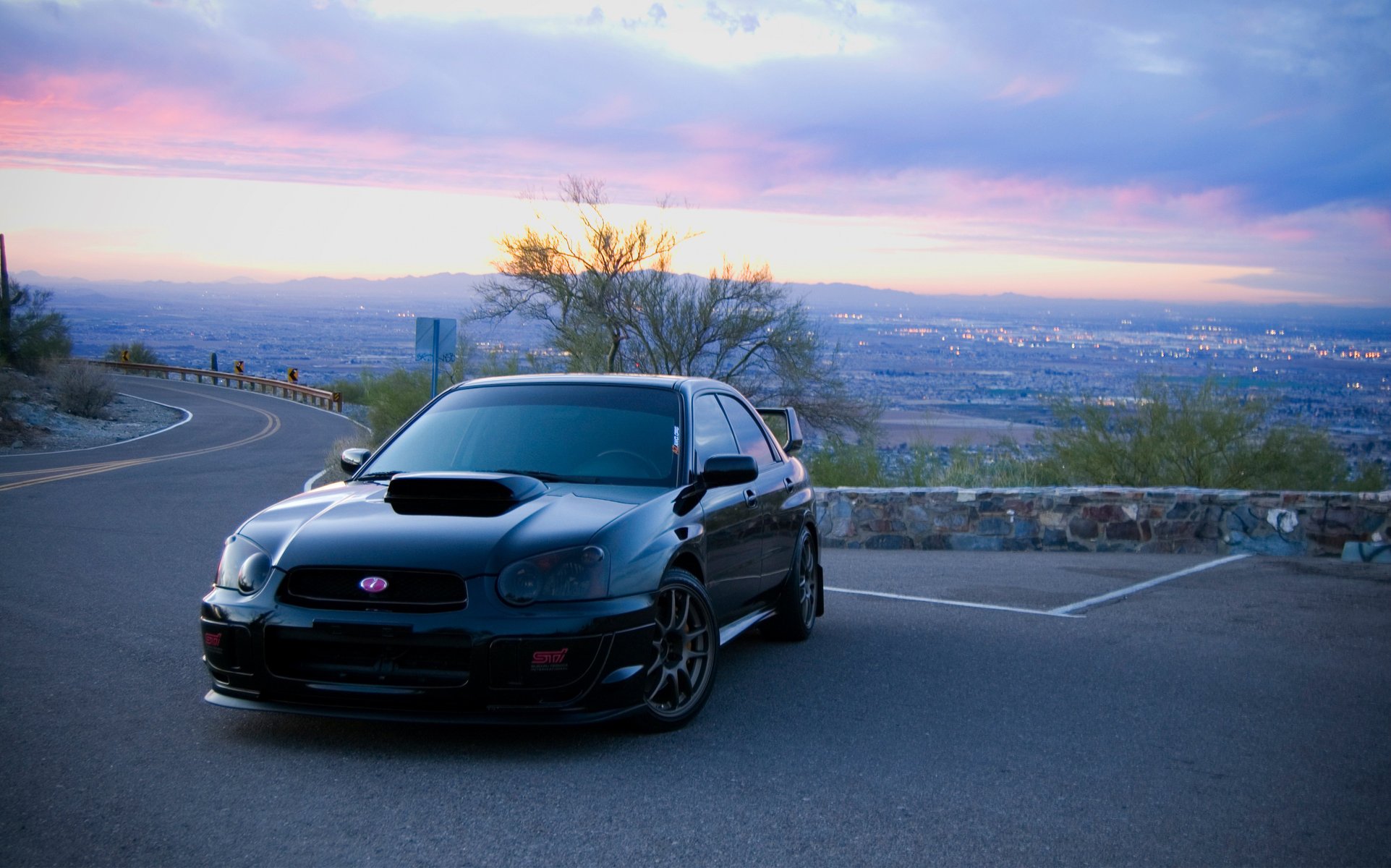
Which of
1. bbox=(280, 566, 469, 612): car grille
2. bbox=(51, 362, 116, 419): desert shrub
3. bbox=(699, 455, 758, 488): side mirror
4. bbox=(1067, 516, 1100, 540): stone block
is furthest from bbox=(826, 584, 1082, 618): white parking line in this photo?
bbox=(51, 362, 116, 419): desert shrub

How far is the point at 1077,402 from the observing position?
25.5 meters

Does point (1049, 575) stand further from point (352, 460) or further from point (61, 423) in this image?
point (61, 423)

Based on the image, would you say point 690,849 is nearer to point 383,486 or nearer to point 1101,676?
point 383,486

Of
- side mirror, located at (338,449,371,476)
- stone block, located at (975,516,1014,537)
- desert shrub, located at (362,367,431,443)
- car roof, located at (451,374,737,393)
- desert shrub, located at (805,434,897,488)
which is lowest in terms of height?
desert shrub, located at (805,434,897,488)

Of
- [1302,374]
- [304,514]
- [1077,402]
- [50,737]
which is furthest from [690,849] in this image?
[1302,374]

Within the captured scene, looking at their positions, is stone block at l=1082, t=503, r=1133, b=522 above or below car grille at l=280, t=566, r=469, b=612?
below

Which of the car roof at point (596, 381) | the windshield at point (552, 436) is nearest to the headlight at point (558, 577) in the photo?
the windshield at point (552, 436)

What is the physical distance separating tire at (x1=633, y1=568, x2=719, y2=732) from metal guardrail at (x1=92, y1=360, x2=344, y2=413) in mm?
47571

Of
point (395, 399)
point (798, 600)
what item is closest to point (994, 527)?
point (798, 600)

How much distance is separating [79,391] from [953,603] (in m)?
38.3

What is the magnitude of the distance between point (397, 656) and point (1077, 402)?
22.5 meters

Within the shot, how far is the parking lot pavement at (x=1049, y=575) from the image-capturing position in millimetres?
10062

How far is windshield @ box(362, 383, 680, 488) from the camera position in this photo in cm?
628

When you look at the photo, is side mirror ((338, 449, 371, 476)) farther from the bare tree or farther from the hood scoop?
the bare tree
